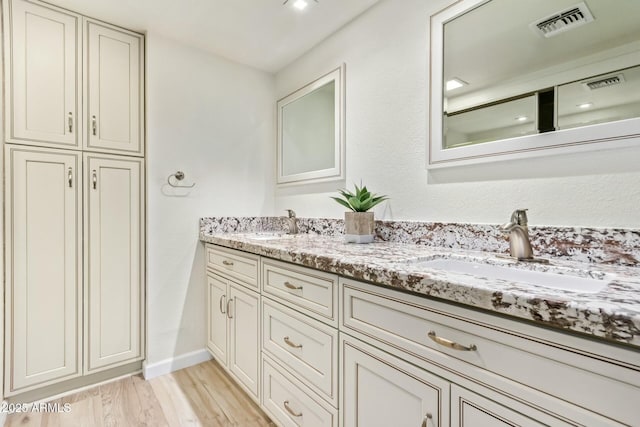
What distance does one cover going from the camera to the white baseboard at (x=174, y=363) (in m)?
1.86

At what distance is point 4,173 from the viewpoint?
4.97 feet

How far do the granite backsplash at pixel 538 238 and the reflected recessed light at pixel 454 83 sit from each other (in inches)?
23.3

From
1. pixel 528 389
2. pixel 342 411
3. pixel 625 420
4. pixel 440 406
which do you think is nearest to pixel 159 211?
pixel 342 411

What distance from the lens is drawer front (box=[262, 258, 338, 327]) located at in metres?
1.03

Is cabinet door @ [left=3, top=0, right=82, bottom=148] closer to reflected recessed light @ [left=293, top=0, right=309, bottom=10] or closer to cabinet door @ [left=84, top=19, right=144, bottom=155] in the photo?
cabinet door @ [left=84, top=19, right=144, bottom=155]

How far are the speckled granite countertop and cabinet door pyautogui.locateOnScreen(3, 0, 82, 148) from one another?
1561mm

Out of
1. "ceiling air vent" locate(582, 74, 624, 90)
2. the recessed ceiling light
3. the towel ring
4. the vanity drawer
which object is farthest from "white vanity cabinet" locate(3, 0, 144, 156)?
"ceiling air vent" locate(582, 74, 624, 90)

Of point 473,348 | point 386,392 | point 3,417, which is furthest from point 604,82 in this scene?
point 3,417

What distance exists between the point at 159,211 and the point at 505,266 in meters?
1.87

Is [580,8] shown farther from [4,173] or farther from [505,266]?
[4,173]

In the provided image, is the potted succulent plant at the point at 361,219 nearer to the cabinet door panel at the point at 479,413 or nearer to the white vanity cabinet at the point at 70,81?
Answer: the cabinet door panel at the point at 479,413

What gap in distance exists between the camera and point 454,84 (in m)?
1.30

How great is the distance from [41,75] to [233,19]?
1.07 meters

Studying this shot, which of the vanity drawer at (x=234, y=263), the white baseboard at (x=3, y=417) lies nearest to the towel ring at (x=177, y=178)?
the vanity drawer at (x=234, y=263)
